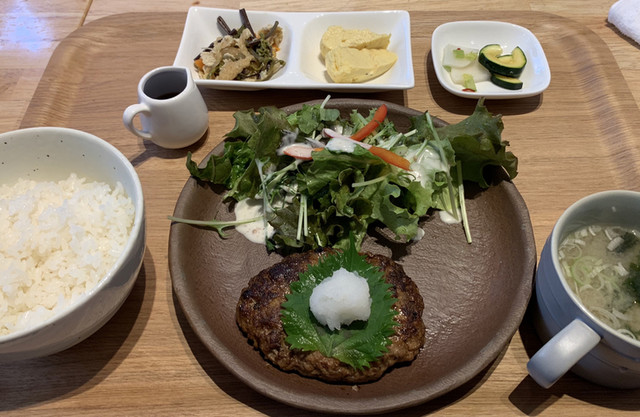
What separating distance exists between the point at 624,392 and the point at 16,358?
2.04 meters

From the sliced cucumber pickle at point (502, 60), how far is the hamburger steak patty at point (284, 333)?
57.7 inches

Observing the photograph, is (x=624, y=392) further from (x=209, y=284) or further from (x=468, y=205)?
(x=209, y=284)

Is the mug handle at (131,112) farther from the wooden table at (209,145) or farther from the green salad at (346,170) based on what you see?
the green salad at (346,170)

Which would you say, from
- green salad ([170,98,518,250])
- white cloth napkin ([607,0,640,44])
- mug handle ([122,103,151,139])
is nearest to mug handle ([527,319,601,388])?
green salad ([170,98,518,250])

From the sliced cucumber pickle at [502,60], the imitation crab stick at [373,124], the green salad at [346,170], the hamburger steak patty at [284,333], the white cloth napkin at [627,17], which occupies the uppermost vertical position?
the white cloth napkin at [627,17]

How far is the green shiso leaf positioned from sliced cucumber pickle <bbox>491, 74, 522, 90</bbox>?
1.49m

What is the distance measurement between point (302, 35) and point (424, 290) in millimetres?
1806

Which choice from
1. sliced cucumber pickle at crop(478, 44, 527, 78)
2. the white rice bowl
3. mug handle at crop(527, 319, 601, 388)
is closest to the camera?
mug handle at crop(527, 319, 601, 388)

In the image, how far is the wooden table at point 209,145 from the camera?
160cm

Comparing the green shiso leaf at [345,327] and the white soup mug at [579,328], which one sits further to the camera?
the green shiso leaf at [345,327]

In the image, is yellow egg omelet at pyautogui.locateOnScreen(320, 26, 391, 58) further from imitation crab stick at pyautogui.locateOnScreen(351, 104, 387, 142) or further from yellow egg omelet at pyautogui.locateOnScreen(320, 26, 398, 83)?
imitation crab stick at pyautogui.locateOnScreen(351, 104, 387, 142)

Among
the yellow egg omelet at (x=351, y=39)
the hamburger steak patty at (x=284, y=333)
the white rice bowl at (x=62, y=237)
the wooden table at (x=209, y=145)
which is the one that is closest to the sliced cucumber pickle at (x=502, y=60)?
the wooden table at (x=209, y=145)

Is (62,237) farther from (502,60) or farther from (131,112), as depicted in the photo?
(502,60)

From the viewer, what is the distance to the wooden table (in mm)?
1596
